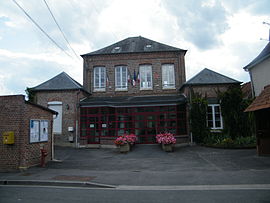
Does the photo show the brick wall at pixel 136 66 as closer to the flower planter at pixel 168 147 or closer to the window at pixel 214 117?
the window at pixel 214 117

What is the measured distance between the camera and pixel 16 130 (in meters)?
9.99

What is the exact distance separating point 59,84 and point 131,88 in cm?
611

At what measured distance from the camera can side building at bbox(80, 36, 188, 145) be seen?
703 inches

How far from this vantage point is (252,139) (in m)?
14.9

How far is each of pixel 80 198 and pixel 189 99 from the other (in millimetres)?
13243

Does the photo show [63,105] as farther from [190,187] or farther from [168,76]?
[190,187]

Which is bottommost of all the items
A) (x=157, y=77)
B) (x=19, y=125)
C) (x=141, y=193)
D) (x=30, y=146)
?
(x=141, y=193)

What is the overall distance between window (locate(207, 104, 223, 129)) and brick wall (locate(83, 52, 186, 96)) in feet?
12.1

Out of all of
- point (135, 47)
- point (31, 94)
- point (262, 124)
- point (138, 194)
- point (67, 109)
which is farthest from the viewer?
point (135, 47)

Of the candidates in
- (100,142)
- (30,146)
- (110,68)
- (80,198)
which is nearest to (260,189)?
(80,198)

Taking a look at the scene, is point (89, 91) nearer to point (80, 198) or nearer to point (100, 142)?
point (100, 142)

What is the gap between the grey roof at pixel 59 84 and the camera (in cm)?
1858

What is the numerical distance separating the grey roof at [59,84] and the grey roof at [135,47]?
3318mm

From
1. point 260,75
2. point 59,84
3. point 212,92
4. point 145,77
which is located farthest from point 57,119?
point 260,75
